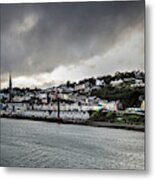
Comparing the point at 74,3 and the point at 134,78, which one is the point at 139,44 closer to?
the point at 134,78

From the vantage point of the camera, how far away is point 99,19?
226 cm

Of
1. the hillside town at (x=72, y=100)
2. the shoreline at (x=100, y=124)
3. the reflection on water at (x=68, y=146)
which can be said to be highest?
the hillside town at (x=72, y=100)

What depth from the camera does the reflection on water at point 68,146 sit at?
2.23 m

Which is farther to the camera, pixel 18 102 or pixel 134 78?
pixel 18 102

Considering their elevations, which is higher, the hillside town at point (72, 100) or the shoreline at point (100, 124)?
the hillside town at point (72, 100)

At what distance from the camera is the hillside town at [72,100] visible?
2252mm

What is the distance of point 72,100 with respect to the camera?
2328 mm

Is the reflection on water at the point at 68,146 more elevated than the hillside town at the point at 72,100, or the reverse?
Answer: the hillside town at the point at 72,100

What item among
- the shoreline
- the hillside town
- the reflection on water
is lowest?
the reflection on water

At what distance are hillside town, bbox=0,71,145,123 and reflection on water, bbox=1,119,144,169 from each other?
0.05 m

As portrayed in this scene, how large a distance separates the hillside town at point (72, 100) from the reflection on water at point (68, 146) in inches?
2.1

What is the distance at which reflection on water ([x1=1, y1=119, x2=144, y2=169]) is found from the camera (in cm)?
223

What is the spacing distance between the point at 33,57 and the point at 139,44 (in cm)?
54

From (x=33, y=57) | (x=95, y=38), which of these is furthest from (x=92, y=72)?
(x=33, y=57)
